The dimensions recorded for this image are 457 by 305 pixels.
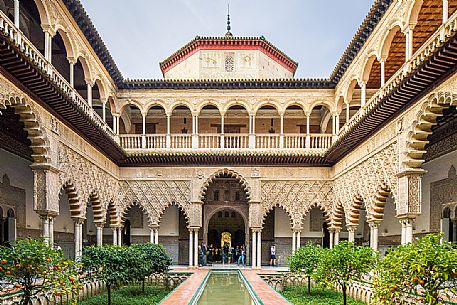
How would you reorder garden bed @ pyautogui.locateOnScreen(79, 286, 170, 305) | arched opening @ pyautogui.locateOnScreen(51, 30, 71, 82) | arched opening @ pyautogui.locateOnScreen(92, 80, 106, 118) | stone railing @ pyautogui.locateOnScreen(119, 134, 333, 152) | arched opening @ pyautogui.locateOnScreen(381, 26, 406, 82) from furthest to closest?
stone railing @ pyautogui.locateOnScreen(119, 134, 333, 152) → arched opening @ pyautogui.locateOnScreen(92, 80, 106, 118) → arched opening @ pyautogui.locateOnScreen(51, 30, 71, 82) → arched opening @ pyautogui.locateOnScreen(381, 26, 406, 82) → garden bed @ pyautogui.locateOnScreen(79, 286, 170, 305)

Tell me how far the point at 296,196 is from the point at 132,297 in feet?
26.9

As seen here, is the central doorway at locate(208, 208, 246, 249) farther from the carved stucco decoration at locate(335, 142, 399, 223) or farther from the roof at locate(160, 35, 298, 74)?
the carved stucco decoration at locate(335, 142, 399, 223)

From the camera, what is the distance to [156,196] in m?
17.9

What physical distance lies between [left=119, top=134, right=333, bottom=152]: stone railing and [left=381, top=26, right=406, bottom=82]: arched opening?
3.97m

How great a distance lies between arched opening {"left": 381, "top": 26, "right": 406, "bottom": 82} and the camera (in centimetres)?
1134

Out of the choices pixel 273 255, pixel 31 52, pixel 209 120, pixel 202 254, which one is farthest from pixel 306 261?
pixel 209 120

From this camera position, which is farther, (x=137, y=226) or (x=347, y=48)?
(x=137, y=226)

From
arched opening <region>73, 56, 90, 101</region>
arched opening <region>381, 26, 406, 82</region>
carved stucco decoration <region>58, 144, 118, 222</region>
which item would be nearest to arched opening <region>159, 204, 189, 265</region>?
carved stucco decoration <region>58, 144, 118, 222</region>

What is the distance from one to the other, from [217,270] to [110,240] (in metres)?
5.23

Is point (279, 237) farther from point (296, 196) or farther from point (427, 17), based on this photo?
point (427, 17)

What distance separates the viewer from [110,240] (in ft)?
65.7

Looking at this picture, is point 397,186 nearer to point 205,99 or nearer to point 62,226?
point 205,99

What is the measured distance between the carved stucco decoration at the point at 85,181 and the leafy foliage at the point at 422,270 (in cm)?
800

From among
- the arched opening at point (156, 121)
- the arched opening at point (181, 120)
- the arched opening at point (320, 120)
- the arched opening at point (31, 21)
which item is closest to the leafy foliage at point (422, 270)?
the arched opening at point (31, 21)
